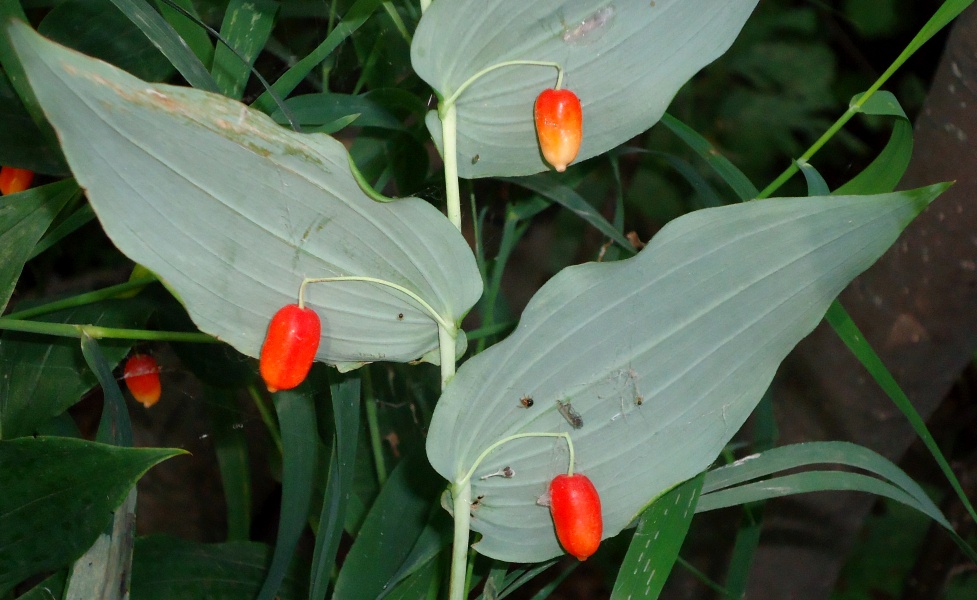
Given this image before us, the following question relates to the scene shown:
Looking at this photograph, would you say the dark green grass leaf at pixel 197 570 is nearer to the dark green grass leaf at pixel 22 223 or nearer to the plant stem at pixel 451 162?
the dark green grass leaf at pixel 22 223

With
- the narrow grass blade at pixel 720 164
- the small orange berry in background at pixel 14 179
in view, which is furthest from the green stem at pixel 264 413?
the narrow grass blade at pixel 720 164

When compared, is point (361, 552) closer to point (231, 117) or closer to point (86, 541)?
point (86, 541)

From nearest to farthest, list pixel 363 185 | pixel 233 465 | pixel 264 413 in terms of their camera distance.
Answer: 1. pixel 363 185
2. pixel 264 413
3. pixel 233 465

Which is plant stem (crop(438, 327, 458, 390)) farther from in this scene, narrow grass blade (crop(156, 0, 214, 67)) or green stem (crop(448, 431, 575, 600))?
narrow grass blade (crop(156, 0, 214, 67))

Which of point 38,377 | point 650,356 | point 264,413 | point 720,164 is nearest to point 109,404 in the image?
point 38,377

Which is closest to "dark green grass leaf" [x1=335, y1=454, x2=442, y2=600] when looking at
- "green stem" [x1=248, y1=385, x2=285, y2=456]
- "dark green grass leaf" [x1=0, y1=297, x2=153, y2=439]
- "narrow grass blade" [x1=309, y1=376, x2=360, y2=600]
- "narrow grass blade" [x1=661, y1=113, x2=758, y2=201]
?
"narrow grass blade" [x1=309, y1=376, x2=360, y2=600]

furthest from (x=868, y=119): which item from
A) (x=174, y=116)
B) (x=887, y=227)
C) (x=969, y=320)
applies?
(x=174, y=116)

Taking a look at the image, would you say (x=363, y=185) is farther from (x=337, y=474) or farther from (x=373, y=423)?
(x=373, y=423)
